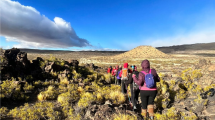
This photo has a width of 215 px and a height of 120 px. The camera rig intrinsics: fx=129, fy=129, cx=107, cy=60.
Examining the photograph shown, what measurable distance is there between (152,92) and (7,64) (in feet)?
27.0

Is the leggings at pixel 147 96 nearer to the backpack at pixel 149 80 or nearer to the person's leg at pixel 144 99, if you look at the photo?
the person's leg at pixel 144 99

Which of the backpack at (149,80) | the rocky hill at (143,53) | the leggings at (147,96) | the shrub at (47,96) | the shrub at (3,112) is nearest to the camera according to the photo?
the backpack at (149,80)

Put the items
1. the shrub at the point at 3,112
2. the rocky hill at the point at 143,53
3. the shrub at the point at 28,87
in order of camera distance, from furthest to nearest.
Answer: the rocky hill at the point at 143,53, the shrub at the point at 28,87, the shrub at the point at 3,112

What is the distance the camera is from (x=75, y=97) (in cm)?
675

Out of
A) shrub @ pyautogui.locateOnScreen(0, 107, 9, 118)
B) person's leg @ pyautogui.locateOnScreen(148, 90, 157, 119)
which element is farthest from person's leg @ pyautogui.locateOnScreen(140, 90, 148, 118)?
shrub @ pyautogui.locateOnScreen(0, 107, 9, 118)

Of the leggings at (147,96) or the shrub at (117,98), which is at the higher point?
the leggings at (147,96)

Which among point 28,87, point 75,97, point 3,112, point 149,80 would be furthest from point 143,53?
point 3,112

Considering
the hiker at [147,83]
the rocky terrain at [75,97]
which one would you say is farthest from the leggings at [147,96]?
the rocky terrain at [75,97]

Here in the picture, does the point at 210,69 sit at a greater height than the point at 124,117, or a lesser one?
greater

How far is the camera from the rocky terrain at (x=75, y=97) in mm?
4727

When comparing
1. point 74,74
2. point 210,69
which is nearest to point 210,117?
point 210,69

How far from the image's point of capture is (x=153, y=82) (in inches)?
161

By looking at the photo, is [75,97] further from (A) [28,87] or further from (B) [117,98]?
(A) [28,87]

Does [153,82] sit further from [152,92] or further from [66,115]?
[66,115]
